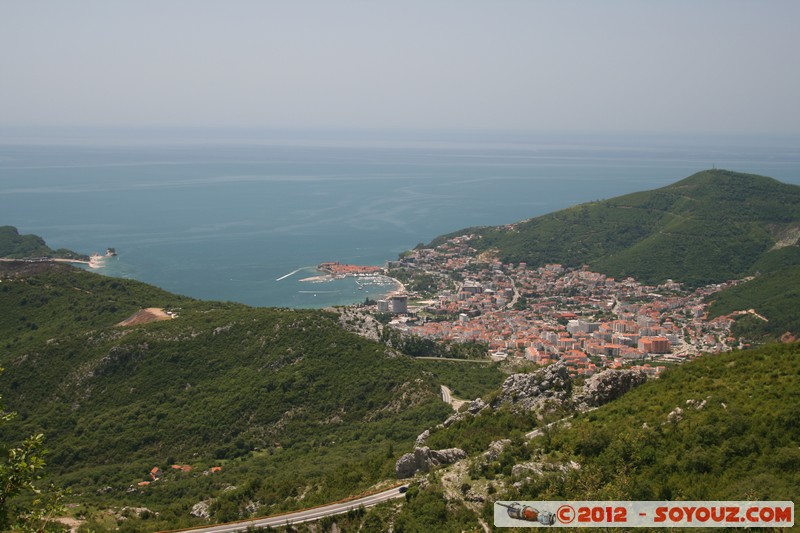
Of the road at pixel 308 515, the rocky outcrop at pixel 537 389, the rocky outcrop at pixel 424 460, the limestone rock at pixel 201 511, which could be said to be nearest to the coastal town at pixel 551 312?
the rocky outcrop at pixel 537 389

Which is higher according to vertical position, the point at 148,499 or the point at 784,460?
the point at 784,460

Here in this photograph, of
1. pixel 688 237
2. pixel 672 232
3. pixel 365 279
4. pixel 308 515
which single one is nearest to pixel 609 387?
pixel 308 515

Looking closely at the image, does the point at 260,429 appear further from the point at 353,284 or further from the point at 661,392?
the point at 353,284

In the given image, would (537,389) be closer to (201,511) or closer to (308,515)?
(308,515)

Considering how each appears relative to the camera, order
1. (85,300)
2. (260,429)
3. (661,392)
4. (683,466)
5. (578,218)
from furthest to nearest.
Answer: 1. (578,218)
2. (85,300)
3. (260,429)
4. (661,392)
5. (683,466)

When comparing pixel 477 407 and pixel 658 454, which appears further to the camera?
pixel 477 407

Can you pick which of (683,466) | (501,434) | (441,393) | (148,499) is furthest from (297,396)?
(683,466)

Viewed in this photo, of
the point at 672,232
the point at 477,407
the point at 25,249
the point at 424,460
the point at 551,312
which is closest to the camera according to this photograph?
the point at 424,460
